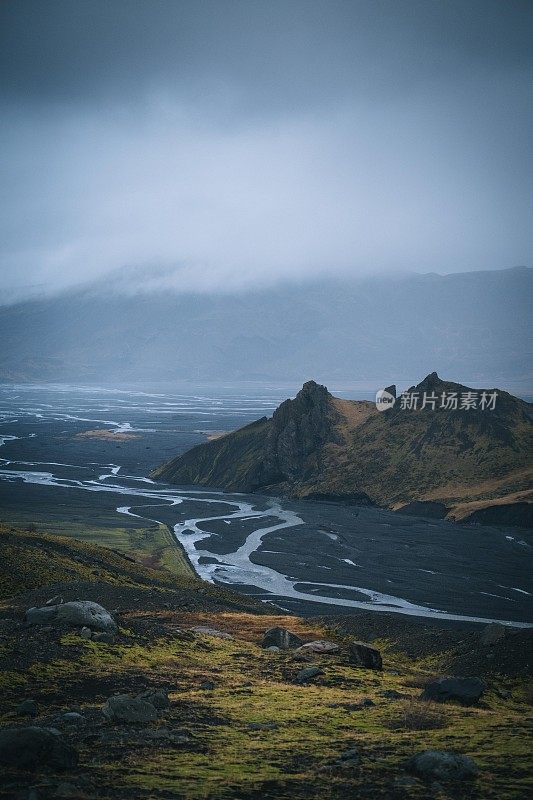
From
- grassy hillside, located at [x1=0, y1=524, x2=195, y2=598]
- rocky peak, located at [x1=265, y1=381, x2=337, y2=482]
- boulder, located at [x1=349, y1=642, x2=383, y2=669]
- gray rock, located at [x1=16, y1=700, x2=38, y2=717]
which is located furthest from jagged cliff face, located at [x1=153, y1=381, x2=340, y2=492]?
gray rock, located at [x1=16, y1=700, x2=38, y2=717]

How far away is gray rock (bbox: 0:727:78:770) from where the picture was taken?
13.6 meters

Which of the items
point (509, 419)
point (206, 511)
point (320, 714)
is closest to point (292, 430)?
point (206, 511)

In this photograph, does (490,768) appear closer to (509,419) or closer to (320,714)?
(320,714)

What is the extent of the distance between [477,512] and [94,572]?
2651 inches

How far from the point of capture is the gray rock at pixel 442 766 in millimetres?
→ 13930

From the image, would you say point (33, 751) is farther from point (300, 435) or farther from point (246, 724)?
point (300, 435)

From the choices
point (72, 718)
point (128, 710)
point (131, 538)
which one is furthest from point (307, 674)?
point (131, 538)

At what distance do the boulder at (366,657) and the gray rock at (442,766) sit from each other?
13.9 metres

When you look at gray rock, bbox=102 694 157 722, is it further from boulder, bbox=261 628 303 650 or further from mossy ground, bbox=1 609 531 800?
boulder, bbox=261 628 303 650

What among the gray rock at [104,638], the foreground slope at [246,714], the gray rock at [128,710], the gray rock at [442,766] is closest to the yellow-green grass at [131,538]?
the foreground slope at [246,714]

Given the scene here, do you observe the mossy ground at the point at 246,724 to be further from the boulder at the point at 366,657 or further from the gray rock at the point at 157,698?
the boulder at the point at 366,657

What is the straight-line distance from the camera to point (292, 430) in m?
141

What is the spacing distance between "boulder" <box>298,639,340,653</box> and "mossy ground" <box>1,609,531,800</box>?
1166 millimetres

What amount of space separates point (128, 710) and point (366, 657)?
13.8 metres
